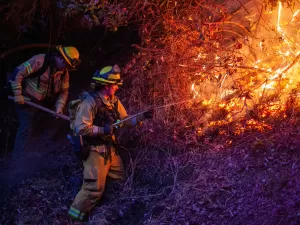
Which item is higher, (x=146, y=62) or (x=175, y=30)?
(x=175, y=30)

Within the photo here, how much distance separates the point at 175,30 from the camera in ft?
22.4

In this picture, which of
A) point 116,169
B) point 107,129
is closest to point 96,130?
point 107,129

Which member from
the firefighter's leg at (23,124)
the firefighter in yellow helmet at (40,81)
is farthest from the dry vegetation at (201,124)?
the firefighter in yellow helmet at (40,81)

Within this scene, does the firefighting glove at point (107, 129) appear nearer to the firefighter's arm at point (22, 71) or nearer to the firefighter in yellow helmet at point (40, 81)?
the firefighter in yellow helmet at point (40, 81)

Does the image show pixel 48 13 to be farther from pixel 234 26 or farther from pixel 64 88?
pixel 234 26

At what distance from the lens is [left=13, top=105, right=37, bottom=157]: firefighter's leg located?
21.9 feet

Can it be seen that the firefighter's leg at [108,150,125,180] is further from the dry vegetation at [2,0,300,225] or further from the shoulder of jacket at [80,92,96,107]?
the shoulder of jacket at [80,92,96,107]

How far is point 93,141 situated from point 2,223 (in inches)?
70.5

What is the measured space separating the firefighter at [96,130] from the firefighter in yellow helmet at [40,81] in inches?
40.7

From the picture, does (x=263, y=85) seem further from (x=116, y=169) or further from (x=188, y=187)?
(x=116, y=169)

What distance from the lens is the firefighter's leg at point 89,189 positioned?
5359mm

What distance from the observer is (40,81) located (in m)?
6.51

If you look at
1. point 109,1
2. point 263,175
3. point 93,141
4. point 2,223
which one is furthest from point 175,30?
point 2,223

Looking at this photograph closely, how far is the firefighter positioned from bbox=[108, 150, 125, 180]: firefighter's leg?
0.30 m
